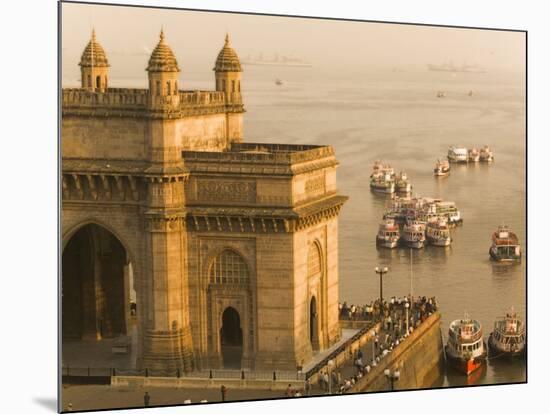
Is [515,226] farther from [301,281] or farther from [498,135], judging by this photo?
[301,281]

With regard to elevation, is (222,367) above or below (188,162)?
below

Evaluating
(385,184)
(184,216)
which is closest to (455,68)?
(184,216)

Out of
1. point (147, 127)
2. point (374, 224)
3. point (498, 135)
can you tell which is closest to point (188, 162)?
point (147, 127)

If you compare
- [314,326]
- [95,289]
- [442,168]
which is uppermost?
[442,168]

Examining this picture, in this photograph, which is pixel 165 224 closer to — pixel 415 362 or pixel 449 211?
pixel 415 362

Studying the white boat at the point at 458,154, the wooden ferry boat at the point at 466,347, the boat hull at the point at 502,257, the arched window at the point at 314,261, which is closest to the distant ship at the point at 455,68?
the white boat at the point at 458,154

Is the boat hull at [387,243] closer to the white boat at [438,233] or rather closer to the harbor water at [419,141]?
the white boat at [438,233]
